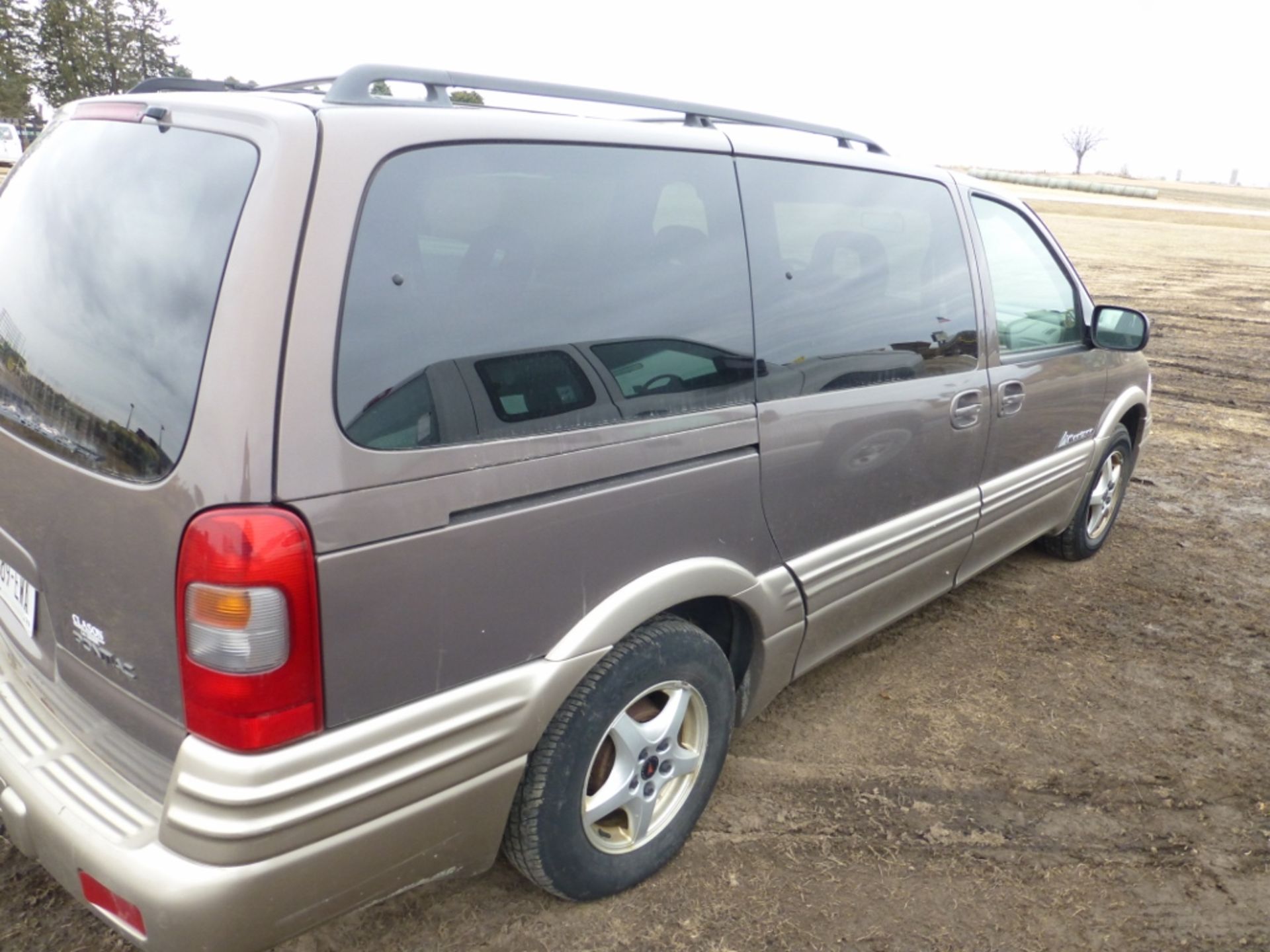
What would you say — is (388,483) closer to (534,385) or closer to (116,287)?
(534,385)

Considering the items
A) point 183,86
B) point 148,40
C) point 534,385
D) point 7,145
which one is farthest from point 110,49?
point 534,385

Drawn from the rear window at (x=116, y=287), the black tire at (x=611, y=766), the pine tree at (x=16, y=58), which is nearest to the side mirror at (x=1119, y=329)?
the black tire at (x=611, y=766)

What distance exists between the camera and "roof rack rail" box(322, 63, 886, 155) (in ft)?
5.91

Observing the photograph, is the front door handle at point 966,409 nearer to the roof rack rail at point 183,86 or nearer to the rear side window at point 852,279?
the rear side window at point 852,279

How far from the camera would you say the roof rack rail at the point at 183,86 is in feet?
7.18

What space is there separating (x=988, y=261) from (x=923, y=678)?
5.13ft

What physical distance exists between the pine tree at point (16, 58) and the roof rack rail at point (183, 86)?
56254mm

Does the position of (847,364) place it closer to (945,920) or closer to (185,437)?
(945,920)

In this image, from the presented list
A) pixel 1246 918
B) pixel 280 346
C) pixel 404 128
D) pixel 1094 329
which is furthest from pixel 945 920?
pixel 1094 329

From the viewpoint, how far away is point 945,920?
2326mm

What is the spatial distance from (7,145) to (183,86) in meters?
40.2

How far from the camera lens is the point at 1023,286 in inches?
143

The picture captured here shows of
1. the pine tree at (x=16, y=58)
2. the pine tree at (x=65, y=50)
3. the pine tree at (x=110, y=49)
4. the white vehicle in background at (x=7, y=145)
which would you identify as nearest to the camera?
the white vehicle in background at (x=7, y=145)

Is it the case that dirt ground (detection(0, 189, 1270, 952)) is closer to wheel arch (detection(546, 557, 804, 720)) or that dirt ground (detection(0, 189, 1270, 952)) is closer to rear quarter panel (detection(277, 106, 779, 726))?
Result: wheel arch (detection(546, 557, 804, 720))
